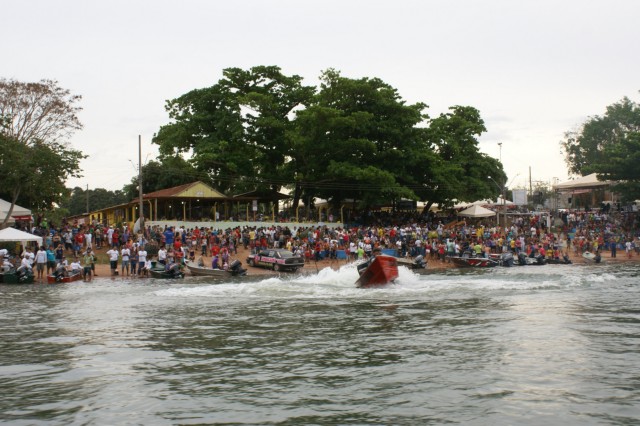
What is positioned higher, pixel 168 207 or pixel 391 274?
pixel 168 207

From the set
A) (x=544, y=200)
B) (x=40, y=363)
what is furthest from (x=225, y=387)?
(x=544, y=200)

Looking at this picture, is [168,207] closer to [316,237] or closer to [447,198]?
[316,237]

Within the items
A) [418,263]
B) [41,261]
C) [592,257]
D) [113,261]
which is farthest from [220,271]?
[592,257]

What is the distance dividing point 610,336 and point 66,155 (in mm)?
36887

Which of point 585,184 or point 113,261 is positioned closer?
point 113,261

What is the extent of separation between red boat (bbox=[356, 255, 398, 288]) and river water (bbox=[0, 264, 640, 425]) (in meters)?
3.57

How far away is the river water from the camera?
34.8 feet

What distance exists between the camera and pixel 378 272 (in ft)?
96.9

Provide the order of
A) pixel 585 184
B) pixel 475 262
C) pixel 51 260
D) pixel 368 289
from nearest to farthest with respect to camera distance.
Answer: pixel 368 289
pixel 51 260
pixel 475 262
pixel 585 184

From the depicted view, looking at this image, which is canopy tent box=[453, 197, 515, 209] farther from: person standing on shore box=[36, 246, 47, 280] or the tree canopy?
person standing on shore box=[36, 246, 47, 280]

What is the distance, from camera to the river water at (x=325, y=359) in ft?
34.8

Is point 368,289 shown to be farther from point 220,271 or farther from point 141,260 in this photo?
point 141,260

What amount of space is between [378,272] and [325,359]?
50.8 feet

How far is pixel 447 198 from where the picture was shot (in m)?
62.4
